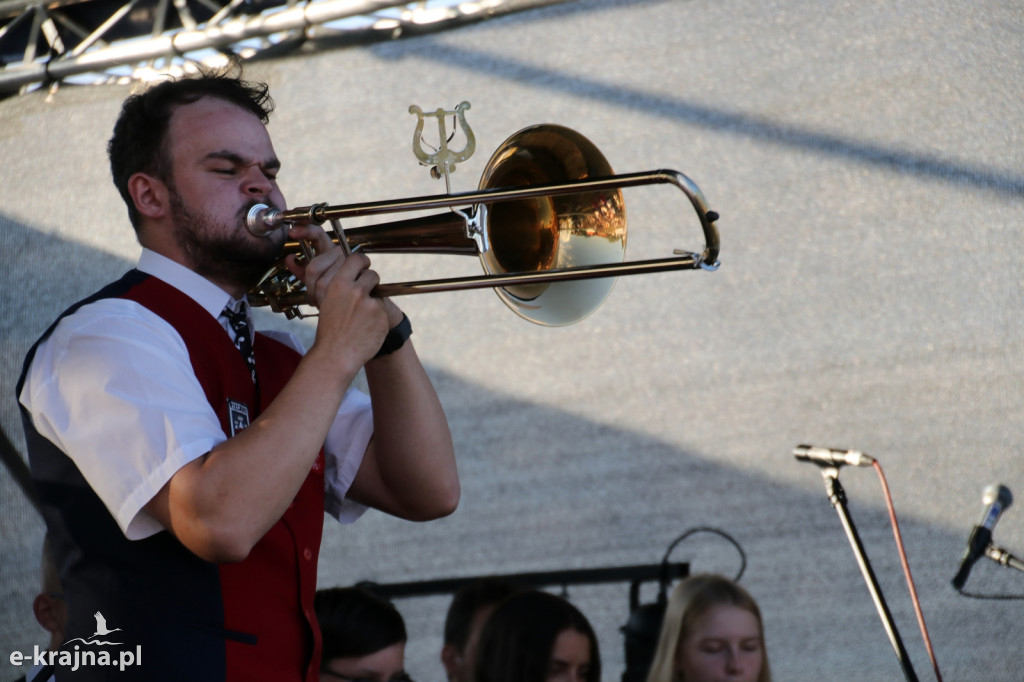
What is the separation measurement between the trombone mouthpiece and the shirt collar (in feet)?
0.43

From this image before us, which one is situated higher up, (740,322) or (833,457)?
(740,322)

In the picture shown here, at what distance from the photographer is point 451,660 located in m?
3.68

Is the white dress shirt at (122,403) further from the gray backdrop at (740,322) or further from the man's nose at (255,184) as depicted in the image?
the gray backdrop at (740,322)

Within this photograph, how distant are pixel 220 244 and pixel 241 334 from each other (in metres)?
0.17

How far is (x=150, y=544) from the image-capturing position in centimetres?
158

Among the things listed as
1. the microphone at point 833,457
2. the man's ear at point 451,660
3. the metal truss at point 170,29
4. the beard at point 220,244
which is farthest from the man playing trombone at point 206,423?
the metal truss at point 170,29

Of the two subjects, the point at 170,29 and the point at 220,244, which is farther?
the point at 170,29

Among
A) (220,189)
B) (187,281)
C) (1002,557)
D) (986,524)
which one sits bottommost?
(1002,557)

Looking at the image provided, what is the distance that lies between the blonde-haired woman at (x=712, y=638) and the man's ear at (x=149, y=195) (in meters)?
2.16

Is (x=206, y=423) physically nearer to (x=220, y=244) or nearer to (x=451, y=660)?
(x=220, y=244)

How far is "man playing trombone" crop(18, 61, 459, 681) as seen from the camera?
1.50 m

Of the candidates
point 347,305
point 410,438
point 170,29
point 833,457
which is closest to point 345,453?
point 410,438

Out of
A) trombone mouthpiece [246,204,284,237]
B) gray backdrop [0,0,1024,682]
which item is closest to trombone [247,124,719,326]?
trombone mouthpiece [246,204,284,237]

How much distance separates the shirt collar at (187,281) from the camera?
1809mm
